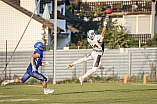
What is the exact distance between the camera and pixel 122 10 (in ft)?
116

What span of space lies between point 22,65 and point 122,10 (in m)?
17.9

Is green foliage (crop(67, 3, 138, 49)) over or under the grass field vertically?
over

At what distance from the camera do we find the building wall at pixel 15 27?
A: 2358 centimetres

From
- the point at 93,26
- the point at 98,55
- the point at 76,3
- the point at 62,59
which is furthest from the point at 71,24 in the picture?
the point at 98,55

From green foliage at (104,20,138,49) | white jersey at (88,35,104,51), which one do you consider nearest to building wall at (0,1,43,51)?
green foliage at (104,20,138,49)

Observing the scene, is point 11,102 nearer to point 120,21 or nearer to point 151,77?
point 151,77

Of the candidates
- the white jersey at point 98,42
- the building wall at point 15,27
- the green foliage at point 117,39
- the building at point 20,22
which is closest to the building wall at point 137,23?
the green foliage at point 117,39

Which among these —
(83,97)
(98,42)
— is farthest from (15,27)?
(83,97)

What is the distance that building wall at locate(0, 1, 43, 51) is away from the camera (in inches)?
928

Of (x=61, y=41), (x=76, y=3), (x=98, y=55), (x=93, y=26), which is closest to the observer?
(x=98, y=55)

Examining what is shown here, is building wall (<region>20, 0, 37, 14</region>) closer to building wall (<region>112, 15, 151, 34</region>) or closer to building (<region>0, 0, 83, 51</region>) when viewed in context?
building (<region>0, 0, 83, 51</region>)

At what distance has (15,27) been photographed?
80.7 feet

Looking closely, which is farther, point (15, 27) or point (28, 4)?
point (28, 4)

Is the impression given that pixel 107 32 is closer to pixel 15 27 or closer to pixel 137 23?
pixel 137 23
